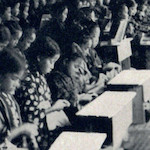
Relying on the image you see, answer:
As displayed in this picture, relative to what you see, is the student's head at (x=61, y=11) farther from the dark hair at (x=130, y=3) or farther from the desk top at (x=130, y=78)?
the dark hair at (x=130, y=3)

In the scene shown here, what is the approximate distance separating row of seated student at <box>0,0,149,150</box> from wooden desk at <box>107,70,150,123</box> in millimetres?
114

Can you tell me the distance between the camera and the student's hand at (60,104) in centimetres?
235

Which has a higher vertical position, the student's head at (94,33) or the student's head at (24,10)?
the student's head at (24,10)

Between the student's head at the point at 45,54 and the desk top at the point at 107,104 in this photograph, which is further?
the desk top at the point at 107,104

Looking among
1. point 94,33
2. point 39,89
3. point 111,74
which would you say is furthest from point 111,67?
point 39,89

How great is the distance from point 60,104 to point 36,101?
11.9 inches

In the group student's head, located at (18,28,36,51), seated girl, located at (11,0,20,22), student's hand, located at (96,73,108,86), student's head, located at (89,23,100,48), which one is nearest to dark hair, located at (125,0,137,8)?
student's head, located at (89,23,100,48)

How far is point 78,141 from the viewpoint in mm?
2031

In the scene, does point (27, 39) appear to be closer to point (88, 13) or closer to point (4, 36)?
point (4, 36)

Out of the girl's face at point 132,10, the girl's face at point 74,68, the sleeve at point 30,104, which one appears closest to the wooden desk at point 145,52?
the girl's face at point 132,10

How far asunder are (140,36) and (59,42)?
155cm

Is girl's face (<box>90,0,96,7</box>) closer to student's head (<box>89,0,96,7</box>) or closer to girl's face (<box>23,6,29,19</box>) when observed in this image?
student's head (<box>89,0,96,7</box>)

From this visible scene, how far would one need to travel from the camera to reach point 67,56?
2.55 metres

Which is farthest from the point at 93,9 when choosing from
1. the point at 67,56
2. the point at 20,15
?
the point at 20,15
